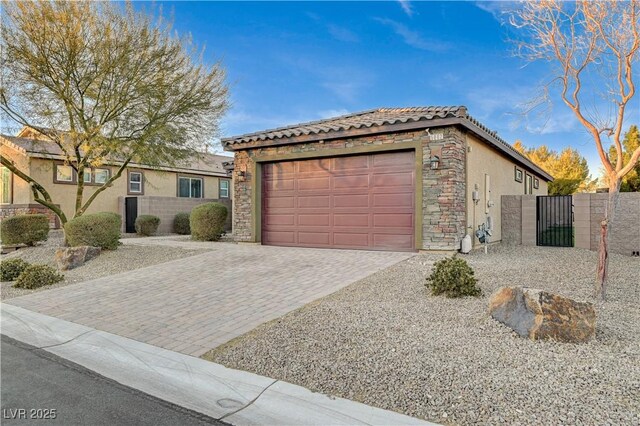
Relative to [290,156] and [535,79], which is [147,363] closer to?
[535,79]

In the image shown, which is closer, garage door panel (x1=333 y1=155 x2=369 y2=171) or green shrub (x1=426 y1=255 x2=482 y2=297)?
green shrub (x1=426 y1=255 x2=482 y2=297)

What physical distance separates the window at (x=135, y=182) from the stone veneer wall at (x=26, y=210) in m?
3.70

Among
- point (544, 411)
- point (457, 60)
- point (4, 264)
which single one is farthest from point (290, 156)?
point (544, 411)

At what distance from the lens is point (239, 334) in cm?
448

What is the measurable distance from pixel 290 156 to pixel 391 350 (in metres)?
8.62

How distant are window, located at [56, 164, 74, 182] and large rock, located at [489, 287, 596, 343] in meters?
18.5

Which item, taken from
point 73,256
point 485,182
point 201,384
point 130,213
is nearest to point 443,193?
point 485,182

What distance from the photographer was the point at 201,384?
3.42m

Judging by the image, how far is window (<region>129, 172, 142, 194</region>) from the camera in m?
19.5

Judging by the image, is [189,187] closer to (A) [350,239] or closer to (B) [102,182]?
(B) [102,182]

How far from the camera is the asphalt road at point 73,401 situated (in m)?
2.86

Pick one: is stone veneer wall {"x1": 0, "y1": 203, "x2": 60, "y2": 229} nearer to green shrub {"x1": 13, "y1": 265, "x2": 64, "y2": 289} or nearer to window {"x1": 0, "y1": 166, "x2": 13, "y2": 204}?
window {"x1": 0, "y1": 166, "x2": 13, "y2": 204}

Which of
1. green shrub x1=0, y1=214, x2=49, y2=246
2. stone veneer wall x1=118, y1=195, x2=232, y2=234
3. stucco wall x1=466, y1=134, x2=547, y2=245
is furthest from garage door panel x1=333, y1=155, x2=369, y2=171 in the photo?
green shrub x1=0, y1=214, x2=49, y2=246

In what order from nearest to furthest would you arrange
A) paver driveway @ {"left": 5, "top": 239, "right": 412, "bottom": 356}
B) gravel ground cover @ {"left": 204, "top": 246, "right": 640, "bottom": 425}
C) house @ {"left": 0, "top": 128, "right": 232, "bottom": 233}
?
gravel ground cover @ {"left": 204, "top": 246, "right": 640, "bottom": 425} < paver driveway @ {"left": 5, "top": 239, "right": 412, "bottom": 356} < house @ {"left": 0, "top": 128, "right": 232, "bottom": 233}
